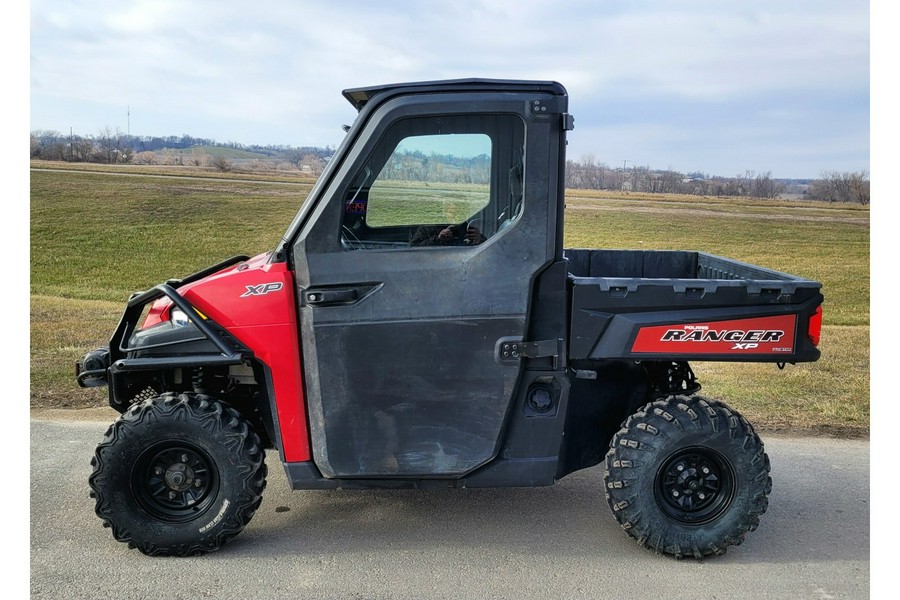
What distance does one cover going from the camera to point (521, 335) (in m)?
3.88

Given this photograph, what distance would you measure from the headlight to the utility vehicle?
0.01 m

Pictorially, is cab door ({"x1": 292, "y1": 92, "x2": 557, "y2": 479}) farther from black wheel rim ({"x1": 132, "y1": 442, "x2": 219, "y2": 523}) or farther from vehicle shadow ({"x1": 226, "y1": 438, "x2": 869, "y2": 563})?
black wheel rim ({"x1": 132, "y1": 442, "x2": 219, "y2": 523})

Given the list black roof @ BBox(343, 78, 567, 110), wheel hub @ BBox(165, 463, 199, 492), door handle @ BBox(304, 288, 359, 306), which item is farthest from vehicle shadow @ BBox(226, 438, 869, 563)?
black roof @ BBox(343, 78, 567, 110)

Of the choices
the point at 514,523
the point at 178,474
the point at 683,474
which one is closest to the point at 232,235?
the point at 178,474

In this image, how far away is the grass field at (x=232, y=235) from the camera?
36.4 feet

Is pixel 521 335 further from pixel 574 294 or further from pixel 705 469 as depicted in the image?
pixel 705 469

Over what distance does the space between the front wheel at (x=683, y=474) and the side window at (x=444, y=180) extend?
1334mm

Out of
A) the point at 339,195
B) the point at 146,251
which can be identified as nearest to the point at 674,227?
the point at 146,251

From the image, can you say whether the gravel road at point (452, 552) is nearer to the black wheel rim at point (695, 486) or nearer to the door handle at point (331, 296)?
the black wheel rim at point (695, 486)

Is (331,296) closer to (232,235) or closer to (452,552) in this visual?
(452,552)

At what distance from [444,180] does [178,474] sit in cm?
207

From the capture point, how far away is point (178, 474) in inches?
160

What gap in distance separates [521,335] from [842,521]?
7.76 feet

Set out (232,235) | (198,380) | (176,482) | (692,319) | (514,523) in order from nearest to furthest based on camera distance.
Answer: (692,319) → (176,482) → (198,380) → (514,523) → (232,235)
